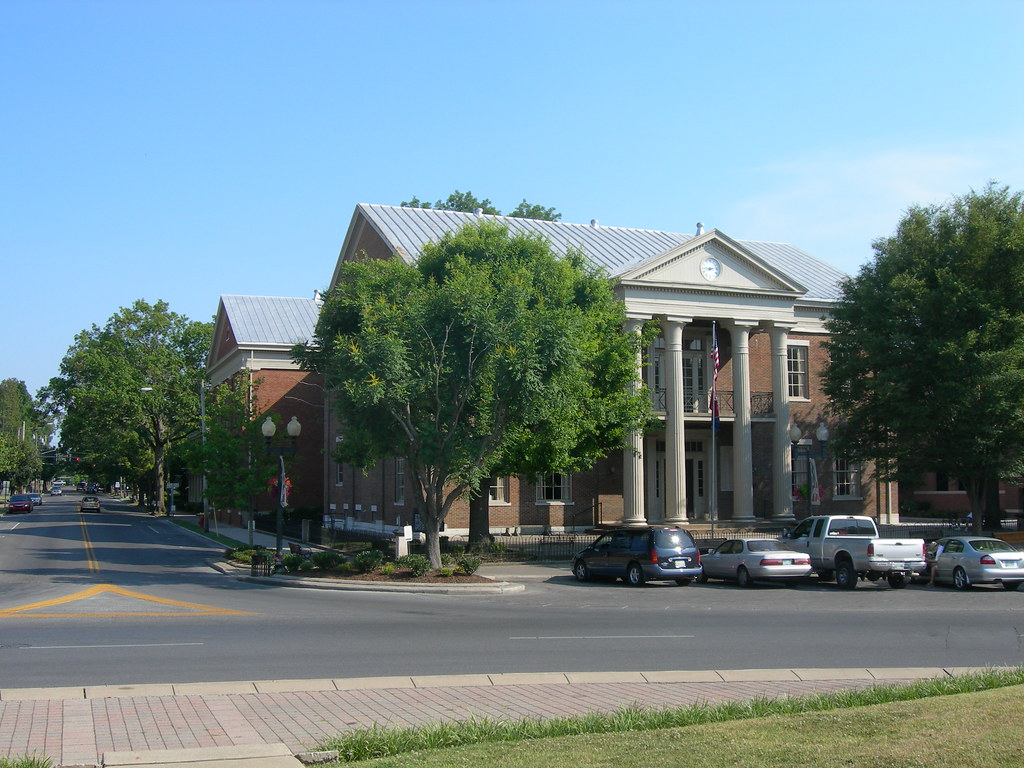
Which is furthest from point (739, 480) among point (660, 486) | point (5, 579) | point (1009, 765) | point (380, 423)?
point (1009, 765)

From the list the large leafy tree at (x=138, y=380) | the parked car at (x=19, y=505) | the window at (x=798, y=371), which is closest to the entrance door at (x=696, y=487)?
the window at (x=798, y=371)

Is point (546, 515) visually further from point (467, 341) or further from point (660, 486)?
point (467, 341)

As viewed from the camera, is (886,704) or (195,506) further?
(195,506)

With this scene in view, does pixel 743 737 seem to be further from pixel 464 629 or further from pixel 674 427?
pixel 674 427

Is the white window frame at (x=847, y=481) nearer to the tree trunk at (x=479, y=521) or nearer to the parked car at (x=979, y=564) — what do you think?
the parked car at (x=979, y=564)

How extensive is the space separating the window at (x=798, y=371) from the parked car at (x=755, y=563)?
62.7 feet

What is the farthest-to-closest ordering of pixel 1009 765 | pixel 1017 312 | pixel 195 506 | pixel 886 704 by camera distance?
pixel 195 506 < pixel 1017 312 < pixel 886 704 < pixel 1009 765

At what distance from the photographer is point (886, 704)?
8.96 metres

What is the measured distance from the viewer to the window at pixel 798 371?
151ft

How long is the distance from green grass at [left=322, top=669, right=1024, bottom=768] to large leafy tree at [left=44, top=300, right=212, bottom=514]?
70370 mm

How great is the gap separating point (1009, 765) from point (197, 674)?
8941 millimetres

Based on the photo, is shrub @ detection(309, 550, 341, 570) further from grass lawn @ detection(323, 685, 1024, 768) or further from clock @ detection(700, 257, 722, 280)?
clock @ detection(700, 257, 722, 280)

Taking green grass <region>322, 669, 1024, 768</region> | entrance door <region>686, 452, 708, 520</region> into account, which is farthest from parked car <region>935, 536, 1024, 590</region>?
green grass <region>322, 669, 1024, 768</region>

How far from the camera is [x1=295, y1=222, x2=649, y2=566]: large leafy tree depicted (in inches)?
978
